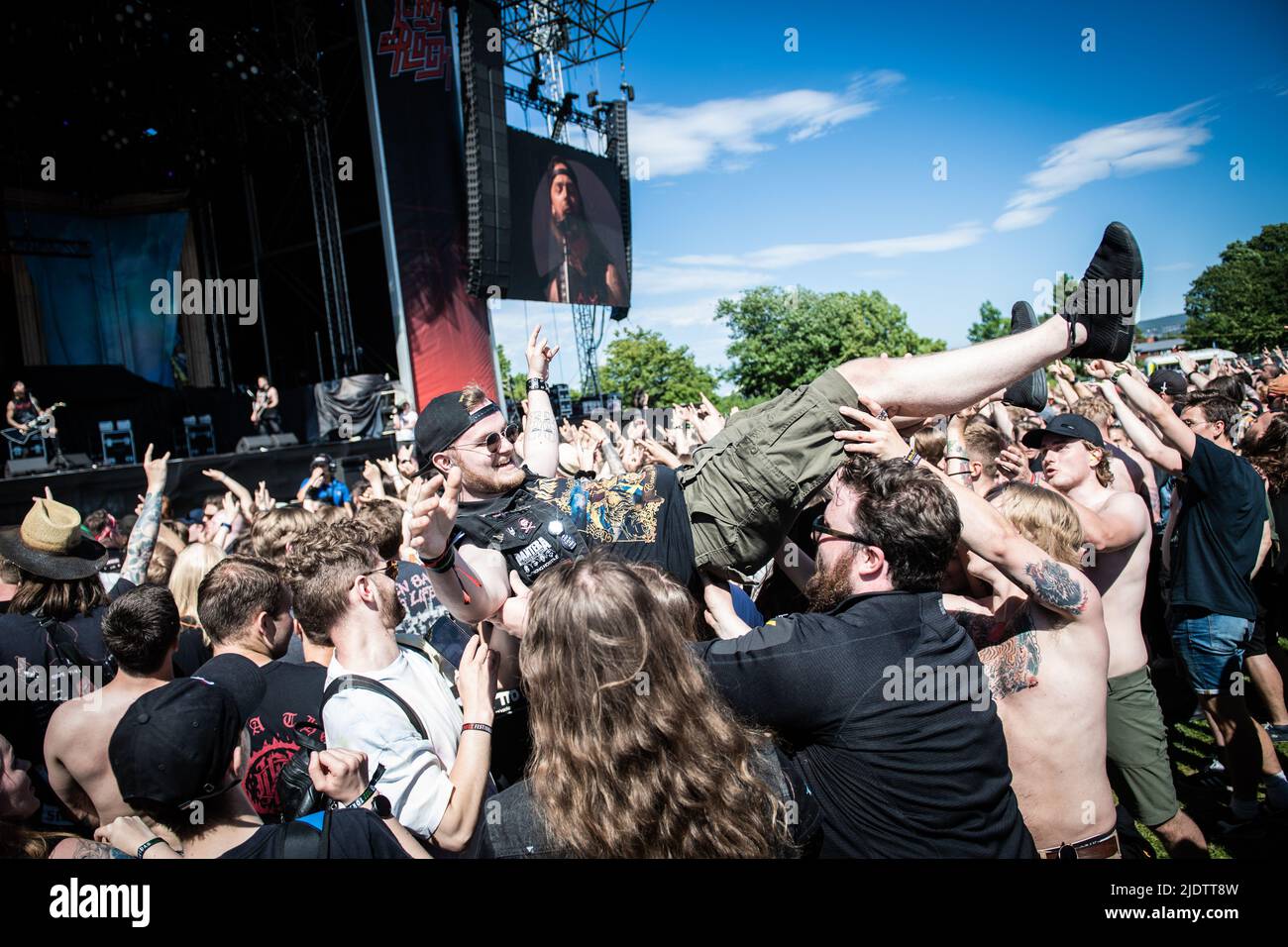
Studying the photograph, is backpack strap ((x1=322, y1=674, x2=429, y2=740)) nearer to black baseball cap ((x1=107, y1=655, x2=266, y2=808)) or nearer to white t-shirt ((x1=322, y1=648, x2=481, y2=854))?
white t-shirt ((x1=322, y1=648, x2=481, y2=854))

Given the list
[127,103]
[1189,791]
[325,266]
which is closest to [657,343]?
[325,266]

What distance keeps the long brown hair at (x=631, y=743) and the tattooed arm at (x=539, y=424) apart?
166cm

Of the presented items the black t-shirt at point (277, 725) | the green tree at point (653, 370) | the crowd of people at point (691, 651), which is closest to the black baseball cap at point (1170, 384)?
the crowd of people at point (691, 651)

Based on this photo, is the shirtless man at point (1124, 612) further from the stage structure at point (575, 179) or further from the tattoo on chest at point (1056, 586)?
the stage structure at point (575, 179)

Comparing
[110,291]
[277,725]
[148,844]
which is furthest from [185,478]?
[110,291]

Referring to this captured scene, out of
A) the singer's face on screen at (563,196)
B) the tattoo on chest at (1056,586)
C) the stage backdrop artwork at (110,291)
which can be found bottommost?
the tattoo on chest at (1056,586)

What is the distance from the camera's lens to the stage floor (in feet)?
25.5

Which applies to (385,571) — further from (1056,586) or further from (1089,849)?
(1089,849)

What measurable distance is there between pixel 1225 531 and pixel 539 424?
127 inches

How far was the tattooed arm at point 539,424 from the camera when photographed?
10.2 ft

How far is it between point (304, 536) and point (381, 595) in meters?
0.40

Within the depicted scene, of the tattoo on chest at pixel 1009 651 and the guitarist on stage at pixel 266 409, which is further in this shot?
the guitarist on stage at pixel 266 409

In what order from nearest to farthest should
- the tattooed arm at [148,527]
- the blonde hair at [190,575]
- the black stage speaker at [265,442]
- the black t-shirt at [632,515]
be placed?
the black t-shirt at [632,515]
the blonde hair at [190,575]
the tattooed arm at [148,527]
the black stage speaker at [265,442]

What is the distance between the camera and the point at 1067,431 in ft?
10.5
